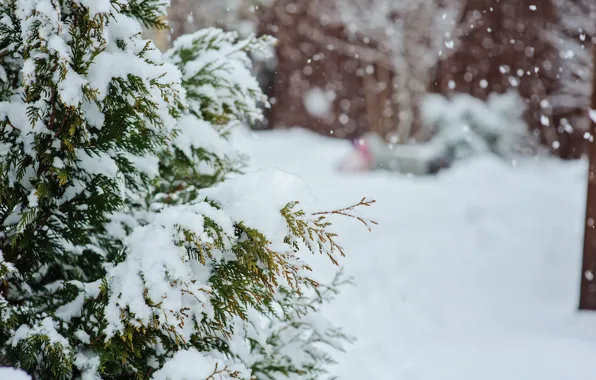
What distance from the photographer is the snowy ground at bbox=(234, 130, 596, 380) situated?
4.66 meters

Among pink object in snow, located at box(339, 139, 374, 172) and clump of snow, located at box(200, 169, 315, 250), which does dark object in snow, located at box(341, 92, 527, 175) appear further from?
clump of snow, located at box(200, 169, 315, 250)

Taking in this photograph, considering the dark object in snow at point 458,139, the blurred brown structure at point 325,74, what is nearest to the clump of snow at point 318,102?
the blurred brown structure at point 325,74

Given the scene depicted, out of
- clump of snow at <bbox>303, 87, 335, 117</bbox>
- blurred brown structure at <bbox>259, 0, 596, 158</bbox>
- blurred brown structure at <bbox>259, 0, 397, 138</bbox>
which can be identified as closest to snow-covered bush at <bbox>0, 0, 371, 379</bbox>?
blurred brown structure at <bbox>259, 0, 596, 158</bbox>

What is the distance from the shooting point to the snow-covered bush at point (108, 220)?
2031 millimetres

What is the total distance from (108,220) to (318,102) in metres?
18.4

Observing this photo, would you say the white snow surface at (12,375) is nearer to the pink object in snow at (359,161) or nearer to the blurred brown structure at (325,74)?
the pink object in snow at (359,161)

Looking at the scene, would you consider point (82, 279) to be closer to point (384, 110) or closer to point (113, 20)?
point (113, 20)

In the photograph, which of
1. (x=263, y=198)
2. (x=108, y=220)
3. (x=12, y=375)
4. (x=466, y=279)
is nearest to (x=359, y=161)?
(x=466, y=279)

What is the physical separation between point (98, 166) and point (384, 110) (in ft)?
55.0

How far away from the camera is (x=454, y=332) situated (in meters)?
5.63

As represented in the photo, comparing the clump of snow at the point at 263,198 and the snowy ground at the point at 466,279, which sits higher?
the snowy ground at the point at 466,279

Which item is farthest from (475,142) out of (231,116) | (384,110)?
(231,116)

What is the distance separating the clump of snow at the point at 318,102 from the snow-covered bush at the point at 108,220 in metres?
18.0

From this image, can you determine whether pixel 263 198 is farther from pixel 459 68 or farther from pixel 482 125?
pixel 459 68
